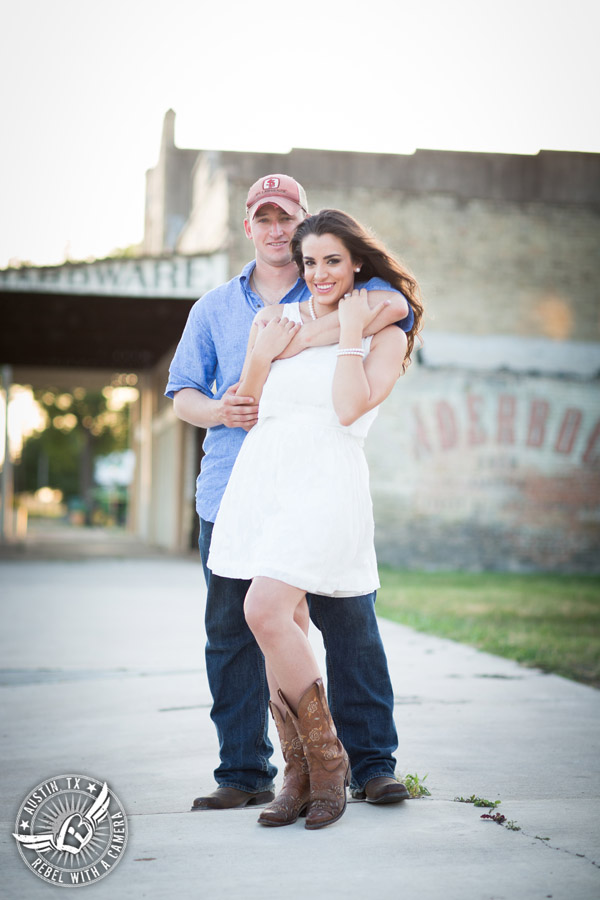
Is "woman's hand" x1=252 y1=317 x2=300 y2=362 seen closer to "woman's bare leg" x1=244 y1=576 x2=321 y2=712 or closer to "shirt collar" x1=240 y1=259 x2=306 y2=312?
"shirt collar" x1=240 y1=259 x2=306 y2=312

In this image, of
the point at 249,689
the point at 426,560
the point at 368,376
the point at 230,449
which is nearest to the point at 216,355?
the point at 230,449

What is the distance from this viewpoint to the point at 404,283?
11.3 ft

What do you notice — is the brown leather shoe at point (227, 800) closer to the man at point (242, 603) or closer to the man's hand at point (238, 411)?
the man at point (242, 603)

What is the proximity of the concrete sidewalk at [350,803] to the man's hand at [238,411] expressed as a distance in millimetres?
1204

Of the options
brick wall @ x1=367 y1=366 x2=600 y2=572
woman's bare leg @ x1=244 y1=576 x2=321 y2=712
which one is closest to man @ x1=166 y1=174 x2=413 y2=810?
woman's bare leg @ x1=244 y1=576 x2=321 y2=712

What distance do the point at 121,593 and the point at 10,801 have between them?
8.75m

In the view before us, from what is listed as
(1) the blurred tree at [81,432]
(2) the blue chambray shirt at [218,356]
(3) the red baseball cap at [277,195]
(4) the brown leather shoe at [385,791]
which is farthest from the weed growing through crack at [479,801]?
(1) the blurred tree at [81,432]

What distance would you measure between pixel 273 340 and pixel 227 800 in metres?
1.46

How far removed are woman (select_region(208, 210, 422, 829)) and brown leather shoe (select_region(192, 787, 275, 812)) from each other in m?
0.31

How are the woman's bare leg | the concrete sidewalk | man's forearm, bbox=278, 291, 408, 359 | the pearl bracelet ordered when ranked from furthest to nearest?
1. man's forearm, bbox=278, 291, 408, 359
2. the pearl bracelet
3. the woman's bare leg
4. the concrete sidewalk

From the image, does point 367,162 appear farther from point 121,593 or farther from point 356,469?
point 356,469

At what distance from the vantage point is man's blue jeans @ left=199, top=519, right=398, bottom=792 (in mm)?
3434

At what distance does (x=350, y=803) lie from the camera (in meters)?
3.36

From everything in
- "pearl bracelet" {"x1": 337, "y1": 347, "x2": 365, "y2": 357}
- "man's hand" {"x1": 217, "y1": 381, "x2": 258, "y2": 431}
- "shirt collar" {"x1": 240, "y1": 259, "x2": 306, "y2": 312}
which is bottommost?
"man's hand" {"x1": 217, "y1": 381, "x2": 258, "y2": 431}
